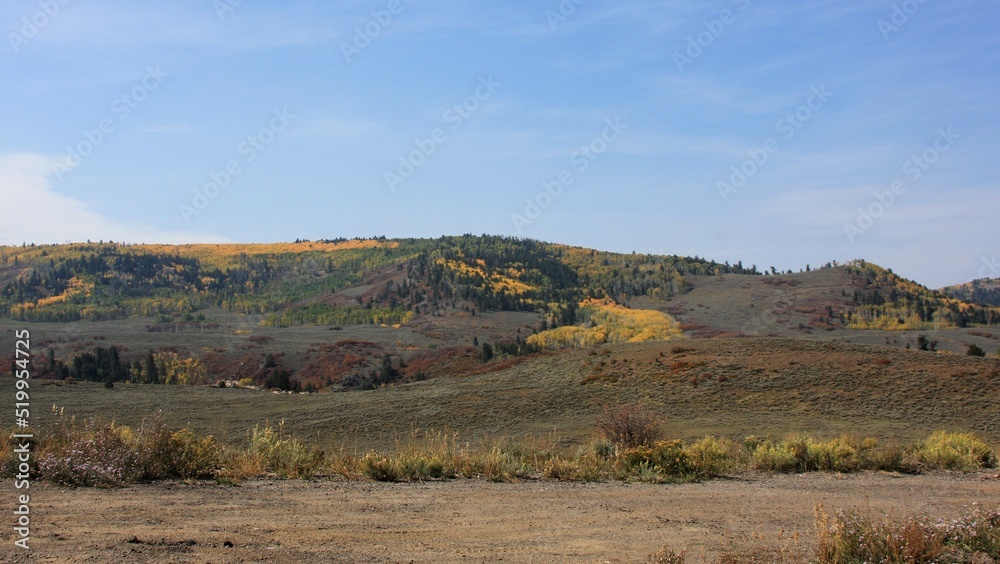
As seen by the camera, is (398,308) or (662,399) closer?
(662,399)

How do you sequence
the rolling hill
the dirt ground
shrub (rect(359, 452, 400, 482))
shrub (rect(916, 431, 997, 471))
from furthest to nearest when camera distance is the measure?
the rolling hill, shrub (rect(916, 431, 997, 471)), shrub (rect(359, 452, 400, 482)), the dirt ground

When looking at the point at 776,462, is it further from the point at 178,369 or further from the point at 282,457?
the point at 178,369

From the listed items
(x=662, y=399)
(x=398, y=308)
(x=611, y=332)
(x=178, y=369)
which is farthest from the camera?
(x=398, y=308)

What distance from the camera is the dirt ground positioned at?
6.50m

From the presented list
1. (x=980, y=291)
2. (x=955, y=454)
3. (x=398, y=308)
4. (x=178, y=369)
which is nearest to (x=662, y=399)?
(x=955, y=454)

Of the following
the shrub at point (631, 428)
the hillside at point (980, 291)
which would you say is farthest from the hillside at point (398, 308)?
the hillside at point (980, 291)

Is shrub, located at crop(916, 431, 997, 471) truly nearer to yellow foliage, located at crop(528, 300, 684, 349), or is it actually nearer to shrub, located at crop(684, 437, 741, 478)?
shrub, located at crop(684, 437, 741, 478)

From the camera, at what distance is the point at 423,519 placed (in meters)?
8.09

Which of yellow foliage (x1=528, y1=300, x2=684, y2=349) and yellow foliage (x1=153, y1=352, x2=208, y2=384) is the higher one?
yellow foliage (x1=528, y1=300, x2=684, y2=349)

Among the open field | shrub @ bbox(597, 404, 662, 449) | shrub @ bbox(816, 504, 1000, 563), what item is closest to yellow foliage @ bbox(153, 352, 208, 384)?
the open field

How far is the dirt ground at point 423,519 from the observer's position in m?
6.50

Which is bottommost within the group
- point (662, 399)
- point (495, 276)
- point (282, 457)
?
point (662, 399)

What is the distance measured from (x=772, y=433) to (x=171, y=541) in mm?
18822

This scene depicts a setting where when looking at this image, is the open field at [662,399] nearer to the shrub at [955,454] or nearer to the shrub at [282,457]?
the shrub at [955,454]
